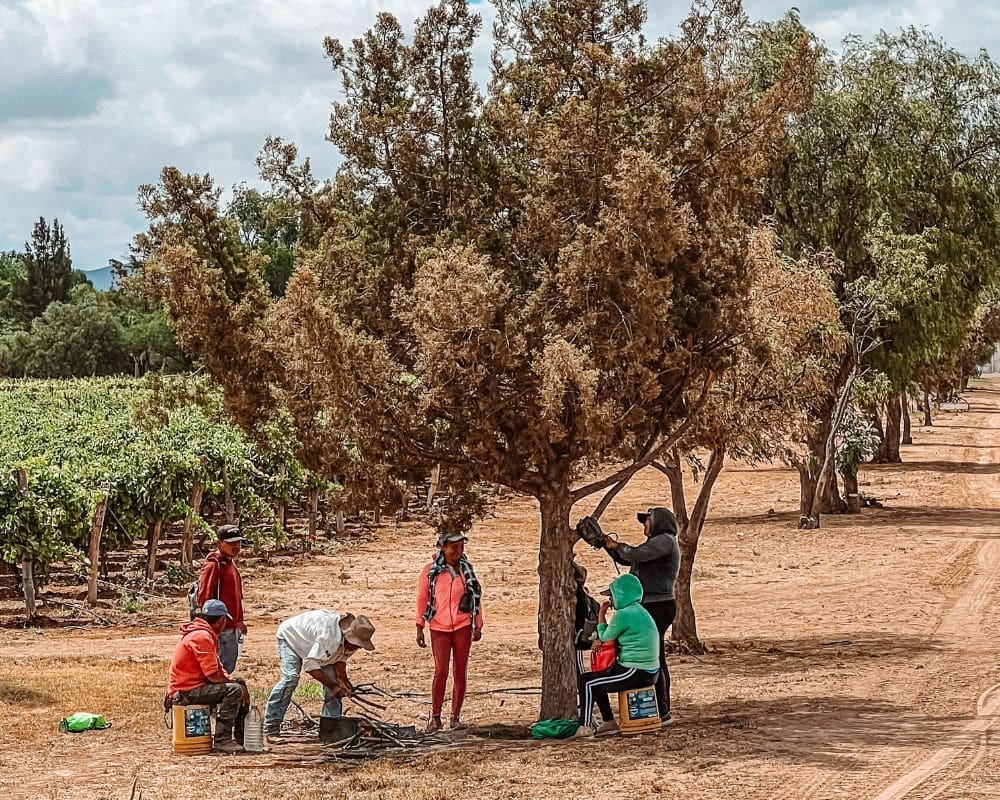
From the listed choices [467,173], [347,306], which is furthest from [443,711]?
[467,173]

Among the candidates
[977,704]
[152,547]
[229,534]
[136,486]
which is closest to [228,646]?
[229,534]

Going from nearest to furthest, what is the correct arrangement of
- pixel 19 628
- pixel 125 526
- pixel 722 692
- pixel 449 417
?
1. pixel 449 417
2. pixel 722 692
3. pixel 19 628
4. pixel 125 526

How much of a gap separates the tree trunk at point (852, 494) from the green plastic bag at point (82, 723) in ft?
77.5

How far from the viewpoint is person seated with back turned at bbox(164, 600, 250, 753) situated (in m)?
10.3

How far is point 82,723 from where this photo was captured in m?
11.8

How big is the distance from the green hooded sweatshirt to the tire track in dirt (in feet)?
7.13

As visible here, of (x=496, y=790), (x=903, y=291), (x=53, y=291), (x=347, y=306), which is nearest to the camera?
(x=496, y=790)

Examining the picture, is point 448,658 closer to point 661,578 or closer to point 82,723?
point 661,578

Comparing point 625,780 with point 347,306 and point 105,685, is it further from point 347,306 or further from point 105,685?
point 105,685

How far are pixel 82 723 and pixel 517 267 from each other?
5.59 meters

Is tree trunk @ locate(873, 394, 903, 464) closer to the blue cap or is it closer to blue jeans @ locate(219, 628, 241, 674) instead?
blue jeans @ locate(219, 628, 241, 674)

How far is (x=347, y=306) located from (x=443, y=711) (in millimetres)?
3862

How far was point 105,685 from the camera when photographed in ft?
45.5

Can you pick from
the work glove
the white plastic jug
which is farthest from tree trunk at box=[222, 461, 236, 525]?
the work glove
